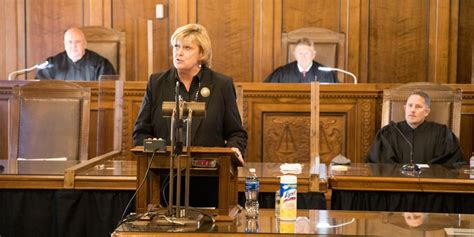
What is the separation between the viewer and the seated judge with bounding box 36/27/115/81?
738 centimetres

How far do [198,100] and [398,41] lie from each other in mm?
5249

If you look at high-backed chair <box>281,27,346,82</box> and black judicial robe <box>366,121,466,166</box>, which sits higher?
high-backed chair <box>281,27,346,82</box>

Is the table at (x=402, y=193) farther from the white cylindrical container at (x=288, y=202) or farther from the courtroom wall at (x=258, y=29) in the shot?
the courtroom wall at (x=258, y=29)

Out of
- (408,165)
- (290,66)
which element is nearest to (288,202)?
(408,165)

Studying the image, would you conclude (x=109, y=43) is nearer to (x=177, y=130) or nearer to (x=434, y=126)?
(x=434, y=126)

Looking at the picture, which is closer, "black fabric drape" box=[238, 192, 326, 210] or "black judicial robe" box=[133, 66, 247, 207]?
"black judicial robe" box=[133, 66, 247, 207]

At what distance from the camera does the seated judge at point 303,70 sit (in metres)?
7.22

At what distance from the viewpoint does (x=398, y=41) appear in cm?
830

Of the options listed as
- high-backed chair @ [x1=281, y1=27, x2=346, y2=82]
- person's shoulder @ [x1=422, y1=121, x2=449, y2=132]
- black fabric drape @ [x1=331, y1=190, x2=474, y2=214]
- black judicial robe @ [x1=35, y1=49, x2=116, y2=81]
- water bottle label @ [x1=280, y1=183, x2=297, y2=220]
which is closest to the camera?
water bottle label @ [x1=280, y1=183, x2=297, y2=220]

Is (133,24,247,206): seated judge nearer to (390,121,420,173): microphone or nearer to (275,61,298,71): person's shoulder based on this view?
(390,121,420,173): microphone

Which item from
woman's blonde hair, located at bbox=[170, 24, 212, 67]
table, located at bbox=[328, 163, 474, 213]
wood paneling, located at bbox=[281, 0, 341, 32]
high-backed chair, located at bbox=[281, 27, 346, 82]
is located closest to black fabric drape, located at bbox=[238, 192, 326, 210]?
table, located at bbox=[328, 163, 474, 213]

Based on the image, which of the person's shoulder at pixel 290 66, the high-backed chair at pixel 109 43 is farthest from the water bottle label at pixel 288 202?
the high-backed chair at pixel 109 43

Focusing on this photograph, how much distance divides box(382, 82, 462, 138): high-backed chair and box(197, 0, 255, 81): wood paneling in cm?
284

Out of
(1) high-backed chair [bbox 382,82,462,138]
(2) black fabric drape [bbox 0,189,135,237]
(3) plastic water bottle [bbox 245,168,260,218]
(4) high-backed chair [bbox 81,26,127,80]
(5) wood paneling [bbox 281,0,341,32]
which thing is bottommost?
(2) black fabric drape [bbox 0,189,135,237]
